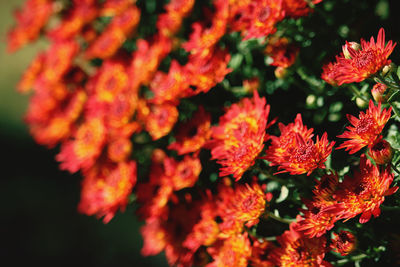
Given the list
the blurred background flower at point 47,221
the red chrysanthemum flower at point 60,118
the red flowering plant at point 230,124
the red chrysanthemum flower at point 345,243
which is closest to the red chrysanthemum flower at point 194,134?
the red flowering plant at point 230,124

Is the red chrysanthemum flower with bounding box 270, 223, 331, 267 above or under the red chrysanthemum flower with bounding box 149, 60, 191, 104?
under

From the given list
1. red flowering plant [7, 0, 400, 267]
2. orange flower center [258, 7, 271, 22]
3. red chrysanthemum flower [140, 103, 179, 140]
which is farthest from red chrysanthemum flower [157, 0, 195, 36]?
orange flower center [258, 7, 271, 22]

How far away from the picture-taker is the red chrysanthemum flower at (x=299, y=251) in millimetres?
960

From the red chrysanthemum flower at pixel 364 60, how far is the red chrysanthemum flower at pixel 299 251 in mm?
382

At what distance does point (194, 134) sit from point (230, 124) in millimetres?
189

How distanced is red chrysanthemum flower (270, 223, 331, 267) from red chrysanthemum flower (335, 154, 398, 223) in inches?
5.7

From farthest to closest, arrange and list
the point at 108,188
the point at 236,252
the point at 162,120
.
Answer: the point at 108,188, the point at 162,120, the point at 236,252

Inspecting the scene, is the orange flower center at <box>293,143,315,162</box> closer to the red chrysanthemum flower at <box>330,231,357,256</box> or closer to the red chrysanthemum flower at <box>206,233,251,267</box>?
the red chrysanthemum flower at <box>330,231,357,256</box>

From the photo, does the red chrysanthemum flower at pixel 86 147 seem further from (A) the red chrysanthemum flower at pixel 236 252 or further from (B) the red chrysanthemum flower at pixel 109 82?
(A) the red chrysanthemum flower at pixel 236 252

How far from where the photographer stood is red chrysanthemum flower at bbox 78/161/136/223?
142 cm

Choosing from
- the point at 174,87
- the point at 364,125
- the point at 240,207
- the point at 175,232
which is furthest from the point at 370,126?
the point at 175,232

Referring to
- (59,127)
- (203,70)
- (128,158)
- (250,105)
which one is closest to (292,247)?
(250,105)

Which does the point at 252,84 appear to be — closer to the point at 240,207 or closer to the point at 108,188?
the point at 240,207

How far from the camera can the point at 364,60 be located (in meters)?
0.86
